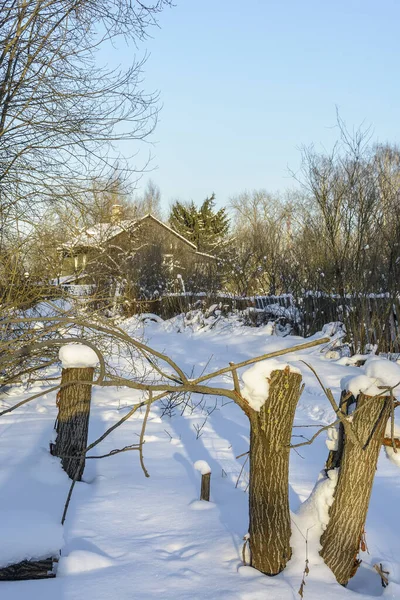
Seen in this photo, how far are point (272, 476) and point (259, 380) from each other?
1.58 ft

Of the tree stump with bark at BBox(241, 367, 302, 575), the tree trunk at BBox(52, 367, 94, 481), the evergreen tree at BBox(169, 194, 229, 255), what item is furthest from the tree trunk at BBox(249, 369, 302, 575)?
the evergreen tree at BBox(169, 194, 229, 255)

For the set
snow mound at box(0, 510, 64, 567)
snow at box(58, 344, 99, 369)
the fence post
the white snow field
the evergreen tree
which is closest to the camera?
the white snow field

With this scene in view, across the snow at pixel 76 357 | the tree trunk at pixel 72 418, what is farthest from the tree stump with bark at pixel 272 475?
the tree trunk at pixel 72 418

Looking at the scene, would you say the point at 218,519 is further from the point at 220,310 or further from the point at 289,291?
the point at 220,310

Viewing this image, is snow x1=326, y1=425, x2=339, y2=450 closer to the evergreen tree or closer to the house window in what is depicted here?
the house window

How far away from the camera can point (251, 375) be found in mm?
2301

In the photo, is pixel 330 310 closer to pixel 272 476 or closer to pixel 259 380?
pixel 272 476

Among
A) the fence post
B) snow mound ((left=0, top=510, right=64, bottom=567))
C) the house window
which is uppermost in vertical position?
the house window

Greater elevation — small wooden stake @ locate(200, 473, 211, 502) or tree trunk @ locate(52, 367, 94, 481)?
tree trunk @ locate(52, 367, 94, 481)

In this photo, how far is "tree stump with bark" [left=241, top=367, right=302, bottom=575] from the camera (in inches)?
93.4

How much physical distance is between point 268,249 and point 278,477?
1339 cm

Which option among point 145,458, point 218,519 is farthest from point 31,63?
point 218,519

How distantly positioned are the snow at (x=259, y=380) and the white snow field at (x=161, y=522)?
0.16 m

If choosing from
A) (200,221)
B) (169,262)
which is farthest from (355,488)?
(200,221)
